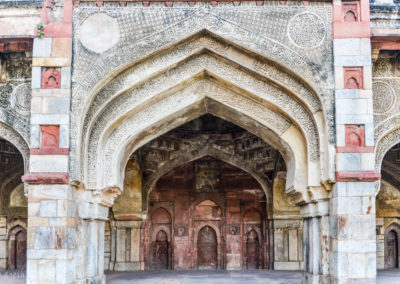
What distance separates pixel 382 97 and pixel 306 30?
1.48 m

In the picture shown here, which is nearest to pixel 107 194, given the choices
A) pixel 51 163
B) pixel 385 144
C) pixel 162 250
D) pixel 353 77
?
pixel 51 163

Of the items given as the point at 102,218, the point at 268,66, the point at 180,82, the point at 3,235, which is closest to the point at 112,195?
the point at 102,218

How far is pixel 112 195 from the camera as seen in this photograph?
802cm

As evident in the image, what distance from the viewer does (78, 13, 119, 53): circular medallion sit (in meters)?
7.59

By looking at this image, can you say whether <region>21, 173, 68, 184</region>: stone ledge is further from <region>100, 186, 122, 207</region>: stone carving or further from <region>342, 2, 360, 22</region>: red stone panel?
<region>342, 2, 360, 22</region>: red stone panel

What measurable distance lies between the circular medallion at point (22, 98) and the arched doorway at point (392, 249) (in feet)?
27.8

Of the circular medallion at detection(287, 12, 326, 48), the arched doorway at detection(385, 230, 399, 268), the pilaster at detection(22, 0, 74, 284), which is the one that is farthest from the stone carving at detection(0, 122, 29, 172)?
the arched doorway at detection(385, 230, 399, 268)

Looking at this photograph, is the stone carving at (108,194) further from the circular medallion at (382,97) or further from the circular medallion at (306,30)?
the circular medallion at (382,97)

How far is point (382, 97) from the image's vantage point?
7.75 meters

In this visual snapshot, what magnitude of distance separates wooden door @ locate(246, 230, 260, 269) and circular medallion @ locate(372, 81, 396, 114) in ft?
18.7

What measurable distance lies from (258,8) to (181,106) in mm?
1842

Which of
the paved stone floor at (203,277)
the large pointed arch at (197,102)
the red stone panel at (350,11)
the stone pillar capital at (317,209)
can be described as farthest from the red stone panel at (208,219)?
the red stone panel at (350,11)

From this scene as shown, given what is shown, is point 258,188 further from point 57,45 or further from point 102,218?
point 57,45

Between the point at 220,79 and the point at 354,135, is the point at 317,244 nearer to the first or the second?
the point at 354,135
